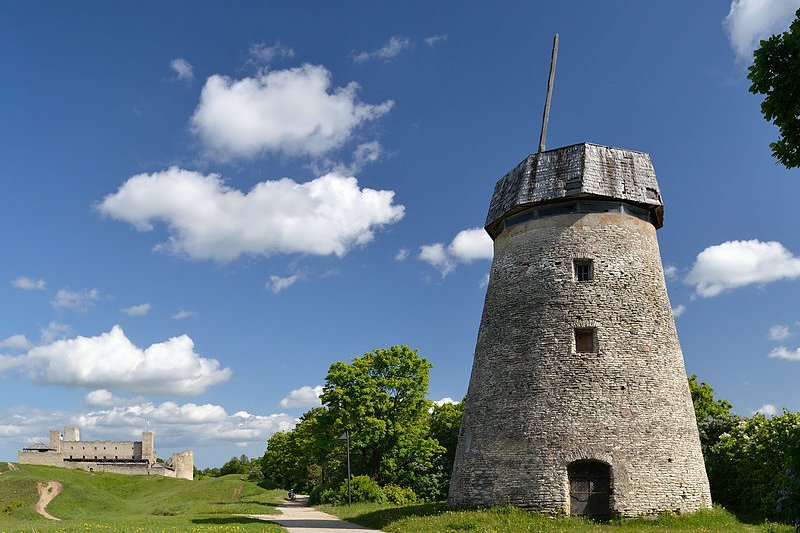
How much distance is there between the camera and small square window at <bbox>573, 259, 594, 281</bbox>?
21.0 metres

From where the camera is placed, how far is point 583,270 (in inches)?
833

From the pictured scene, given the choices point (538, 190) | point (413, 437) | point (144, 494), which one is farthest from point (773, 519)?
point (144, 494)

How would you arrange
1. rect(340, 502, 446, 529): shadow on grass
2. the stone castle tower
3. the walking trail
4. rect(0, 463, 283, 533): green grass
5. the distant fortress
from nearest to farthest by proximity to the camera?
the stone castle tower < the walking trail < rect(340, 502, 446, 529): shadow on grass < rect(0, 463, 283, 533): green grass < the distant fortress

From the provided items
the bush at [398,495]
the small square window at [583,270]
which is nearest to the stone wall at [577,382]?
the small square window at [583,270]

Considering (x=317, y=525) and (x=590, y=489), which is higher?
(x=590, y=489)

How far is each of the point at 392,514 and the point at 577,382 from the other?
907 centimetres

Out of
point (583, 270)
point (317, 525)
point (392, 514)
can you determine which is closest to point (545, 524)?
point (392, 514)

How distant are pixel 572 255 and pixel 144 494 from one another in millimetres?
43431

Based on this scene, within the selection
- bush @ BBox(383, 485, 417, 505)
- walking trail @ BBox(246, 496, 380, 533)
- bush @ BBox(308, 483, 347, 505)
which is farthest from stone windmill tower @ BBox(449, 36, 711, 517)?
bush @ BBox(308, 483, 347, 505)

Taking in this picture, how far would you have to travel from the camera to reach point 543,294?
68.7 feet

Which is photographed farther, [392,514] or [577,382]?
[392,514]

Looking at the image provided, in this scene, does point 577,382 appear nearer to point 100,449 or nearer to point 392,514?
point 392,514

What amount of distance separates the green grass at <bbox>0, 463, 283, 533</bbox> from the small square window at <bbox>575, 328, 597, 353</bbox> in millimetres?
10949

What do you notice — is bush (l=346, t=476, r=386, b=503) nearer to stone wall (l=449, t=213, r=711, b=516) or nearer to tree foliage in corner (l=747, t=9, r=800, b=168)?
stone wall (l=449, t=213, r=711, b=516)
